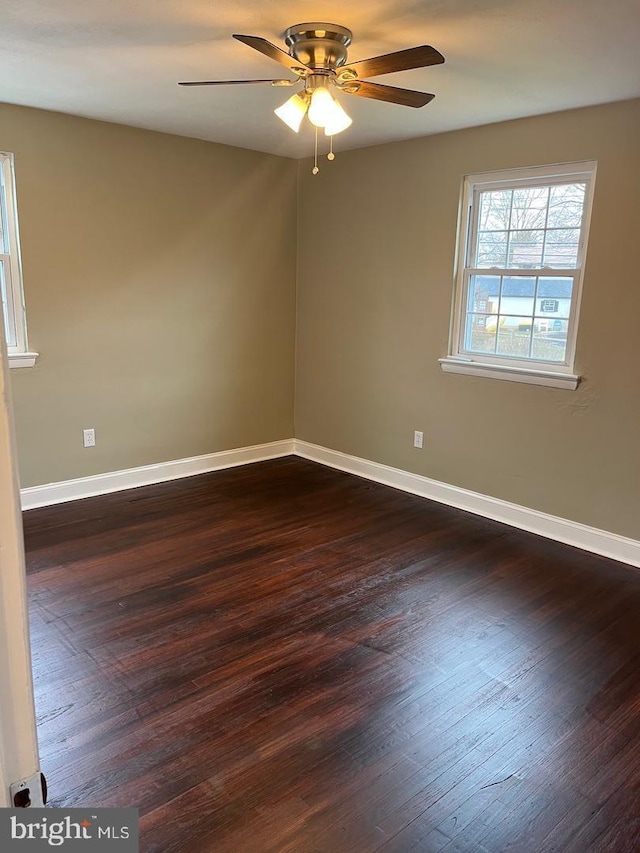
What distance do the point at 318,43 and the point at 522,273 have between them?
1902 millimetres

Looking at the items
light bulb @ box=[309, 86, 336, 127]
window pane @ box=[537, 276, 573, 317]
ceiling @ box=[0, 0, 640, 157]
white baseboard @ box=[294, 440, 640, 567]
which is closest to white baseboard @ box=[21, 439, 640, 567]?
white baseboard @ box=[294, 440, 640, 567]

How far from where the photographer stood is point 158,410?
448 cm

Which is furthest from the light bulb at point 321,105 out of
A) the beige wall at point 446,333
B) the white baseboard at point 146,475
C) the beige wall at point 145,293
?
the white baseboard at point 146,475

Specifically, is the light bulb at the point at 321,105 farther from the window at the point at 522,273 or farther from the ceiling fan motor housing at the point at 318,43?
the window at the point at 522,273

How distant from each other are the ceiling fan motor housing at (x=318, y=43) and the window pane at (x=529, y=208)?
1.62 m

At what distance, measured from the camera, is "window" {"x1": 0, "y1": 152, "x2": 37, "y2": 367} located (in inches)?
142

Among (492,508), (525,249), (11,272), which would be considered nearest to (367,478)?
(492,508)

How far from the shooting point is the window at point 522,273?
3461mm

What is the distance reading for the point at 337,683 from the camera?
2297mm

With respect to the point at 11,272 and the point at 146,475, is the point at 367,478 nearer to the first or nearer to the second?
the point at 146,475

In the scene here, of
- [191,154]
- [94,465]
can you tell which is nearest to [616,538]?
→ [94,465]

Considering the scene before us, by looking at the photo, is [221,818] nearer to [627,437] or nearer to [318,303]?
[627,437]

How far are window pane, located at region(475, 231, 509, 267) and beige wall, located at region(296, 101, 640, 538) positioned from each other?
0.62 ft

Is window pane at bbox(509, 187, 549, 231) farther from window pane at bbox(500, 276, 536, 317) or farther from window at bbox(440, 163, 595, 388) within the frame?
window pane at bbox(500, 276, 536, 317)
